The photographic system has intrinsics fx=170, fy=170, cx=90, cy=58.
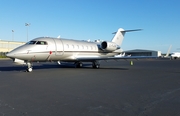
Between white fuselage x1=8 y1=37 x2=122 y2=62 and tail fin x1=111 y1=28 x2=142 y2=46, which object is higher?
tail fin x1=111 y1=28 x2=142 y2=46

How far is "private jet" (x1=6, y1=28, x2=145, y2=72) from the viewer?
39.7 ft

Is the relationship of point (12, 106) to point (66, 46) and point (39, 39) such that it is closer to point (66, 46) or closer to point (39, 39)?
point (39, 39)

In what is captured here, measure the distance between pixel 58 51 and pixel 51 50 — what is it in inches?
30.8

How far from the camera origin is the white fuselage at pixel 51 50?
12039 mm

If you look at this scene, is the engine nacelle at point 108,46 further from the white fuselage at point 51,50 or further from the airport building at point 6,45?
the airport building at point 6,45

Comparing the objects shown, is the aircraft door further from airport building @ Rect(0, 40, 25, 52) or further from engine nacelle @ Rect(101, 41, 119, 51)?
airport building @ Rect(0, 40, 25, 52)

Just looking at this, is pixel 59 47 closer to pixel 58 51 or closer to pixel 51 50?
pixel 58 51

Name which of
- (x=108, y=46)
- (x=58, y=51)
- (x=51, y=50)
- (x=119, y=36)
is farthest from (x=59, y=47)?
(x=119, y=36)

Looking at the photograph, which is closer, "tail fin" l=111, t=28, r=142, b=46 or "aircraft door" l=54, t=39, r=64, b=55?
"aircraft door" l=54, t=39, r=64, b=55

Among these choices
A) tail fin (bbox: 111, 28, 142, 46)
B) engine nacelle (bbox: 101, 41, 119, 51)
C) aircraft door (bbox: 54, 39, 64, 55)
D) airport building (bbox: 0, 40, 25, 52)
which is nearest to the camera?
aircraft door (bbox: 54, 39, 64, 55)

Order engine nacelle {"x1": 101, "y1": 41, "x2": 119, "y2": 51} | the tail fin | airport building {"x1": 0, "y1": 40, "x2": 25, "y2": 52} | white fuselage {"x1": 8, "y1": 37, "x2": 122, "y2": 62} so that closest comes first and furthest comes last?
1. white fuselage {"x1": 8, "y1": 37, "x2": 122, "y2": 62}
2. engine nacelle {"x1": 101, "y1": 41, "x2": 119, "y2": 51}
3. the tail fin
4. airport building {"x1": 0, "y1": 40, "x2": 25, "y2": 52}

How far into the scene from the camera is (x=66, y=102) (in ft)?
15.2

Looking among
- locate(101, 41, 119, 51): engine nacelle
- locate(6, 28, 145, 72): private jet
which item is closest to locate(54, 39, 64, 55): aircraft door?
locate(6, 28, 145, 72): private jet

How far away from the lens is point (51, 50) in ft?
45.0
